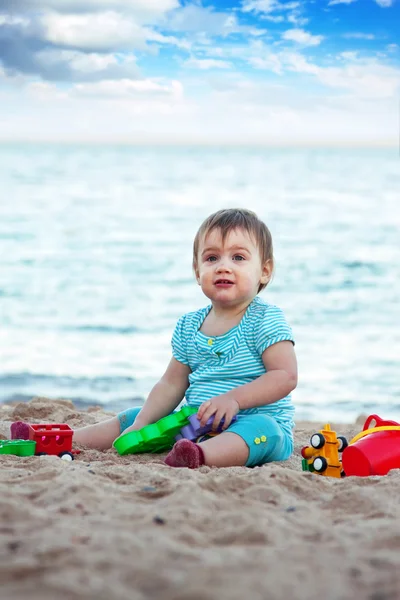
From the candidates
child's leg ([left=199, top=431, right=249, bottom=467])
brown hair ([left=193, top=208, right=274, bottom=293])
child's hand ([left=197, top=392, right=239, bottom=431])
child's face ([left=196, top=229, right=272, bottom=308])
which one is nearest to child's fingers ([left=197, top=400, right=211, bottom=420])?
child's hand ([left=197, top=392, right=239, bottom=431])

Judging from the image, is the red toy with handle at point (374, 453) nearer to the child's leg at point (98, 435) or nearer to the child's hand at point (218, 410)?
the child's hand at point (218, 410)

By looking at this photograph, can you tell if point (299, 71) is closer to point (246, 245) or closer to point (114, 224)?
point (114, 224)

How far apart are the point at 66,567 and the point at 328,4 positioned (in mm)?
16042

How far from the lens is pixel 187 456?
302cm

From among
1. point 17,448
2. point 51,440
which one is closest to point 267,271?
point 51,440

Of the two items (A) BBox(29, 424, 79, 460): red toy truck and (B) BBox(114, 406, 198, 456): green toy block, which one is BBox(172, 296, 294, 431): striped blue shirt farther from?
(A) BBox(29, 424, 79, 460): red toy truck

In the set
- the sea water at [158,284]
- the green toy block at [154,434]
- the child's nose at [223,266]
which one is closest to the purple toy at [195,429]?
the green toy block at [154,434]

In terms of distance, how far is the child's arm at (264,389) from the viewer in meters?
3.23

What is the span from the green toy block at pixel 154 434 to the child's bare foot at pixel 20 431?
41 centimetres

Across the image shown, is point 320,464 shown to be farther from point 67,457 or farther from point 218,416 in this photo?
point 67,457

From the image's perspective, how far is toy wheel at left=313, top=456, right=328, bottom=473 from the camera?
10.1 ft

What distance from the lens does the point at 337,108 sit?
22766 millimetres

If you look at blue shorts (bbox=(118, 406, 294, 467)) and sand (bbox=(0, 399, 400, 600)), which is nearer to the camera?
sand (bbox=(0, 399, 400, 600))

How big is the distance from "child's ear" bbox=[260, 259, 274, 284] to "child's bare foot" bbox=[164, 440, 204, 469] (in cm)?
100
